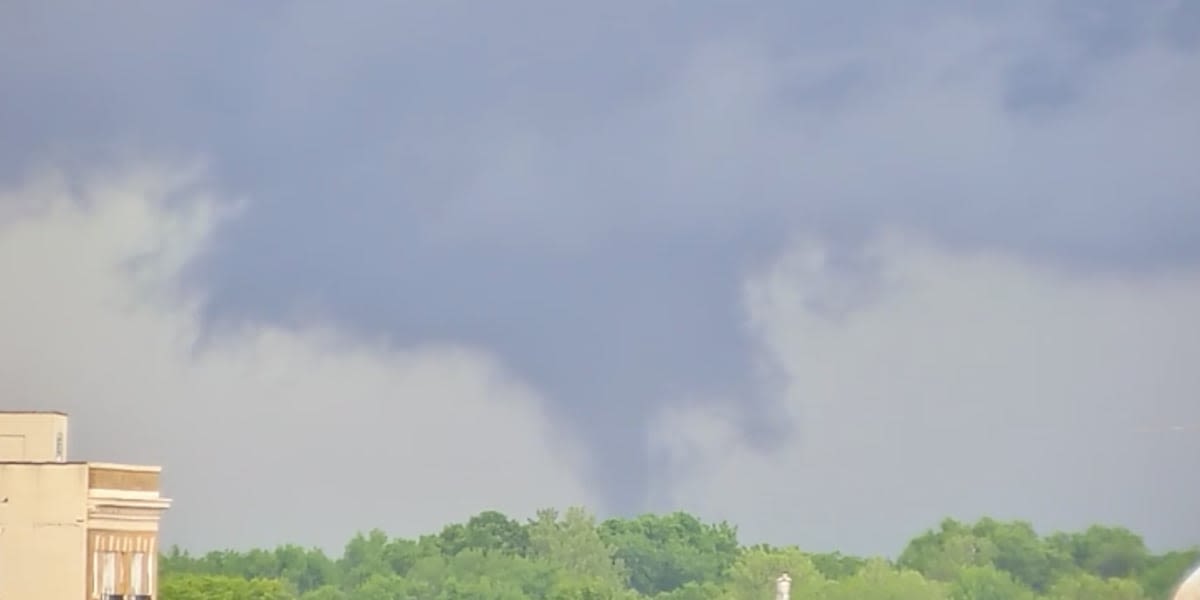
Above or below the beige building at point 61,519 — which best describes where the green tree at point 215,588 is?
above

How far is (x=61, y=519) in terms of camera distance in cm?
8431

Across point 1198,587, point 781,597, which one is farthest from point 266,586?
point 1198,587

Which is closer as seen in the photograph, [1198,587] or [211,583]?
Answer: [1198,587]

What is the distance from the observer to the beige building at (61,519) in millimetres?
84250

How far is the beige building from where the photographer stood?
8425 centimetres

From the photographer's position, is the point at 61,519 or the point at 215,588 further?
the point at 215,588

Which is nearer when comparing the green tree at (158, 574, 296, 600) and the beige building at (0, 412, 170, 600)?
the beige building at (0, 412, 170, 600)

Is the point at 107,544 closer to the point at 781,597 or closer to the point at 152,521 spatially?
the point at 152,521

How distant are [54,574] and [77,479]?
280 cm

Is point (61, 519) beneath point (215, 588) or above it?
beneath

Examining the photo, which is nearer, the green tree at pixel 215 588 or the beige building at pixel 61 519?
the beige building at pixel 61 519

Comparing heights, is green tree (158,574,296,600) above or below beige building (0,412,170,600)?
above

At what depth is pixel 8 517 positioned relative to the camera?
8444cm

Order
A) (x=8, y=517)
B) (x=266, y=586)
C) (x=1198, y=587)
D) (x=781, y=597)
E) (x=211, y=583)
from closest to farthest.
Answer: (x=1198, y=587) < (x=8, y=517) < (x=781, y=597) < (x=211, y=583) < (x=266, y=586)
